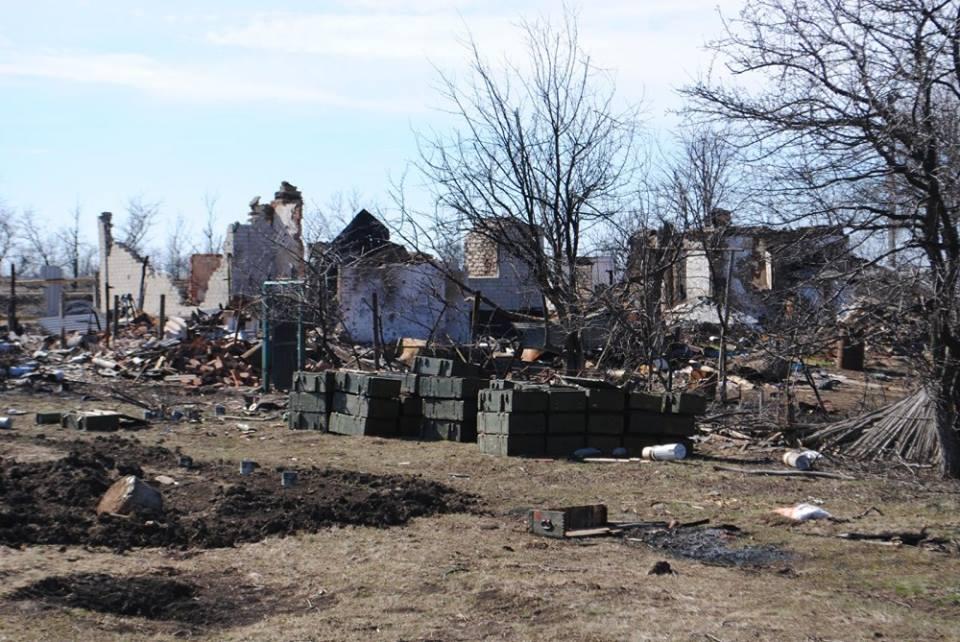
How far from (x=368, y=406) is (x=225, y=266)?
26418 mm

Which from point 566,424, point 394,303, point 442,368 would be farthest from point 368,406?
point 394,303

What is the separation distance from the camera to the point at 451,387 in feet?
47.8

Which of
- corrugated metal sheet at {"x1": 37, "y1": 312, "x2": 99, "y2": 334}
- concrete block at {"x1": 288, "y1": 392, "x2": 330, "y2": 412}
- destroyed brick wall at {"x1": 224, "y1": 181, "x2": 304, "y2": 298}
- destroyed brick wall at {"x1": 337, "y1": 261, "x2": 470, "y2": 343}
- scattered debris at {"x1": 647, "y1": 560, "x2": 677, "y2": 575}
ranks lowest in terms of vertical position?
scattered debris at {"x1": 647, "y1": 560, "x2": 677, "y2": 575}

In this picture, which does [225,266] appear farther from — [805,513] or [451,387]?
[805,513]

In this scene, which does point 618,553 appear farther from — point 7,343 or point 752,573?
point 7,343

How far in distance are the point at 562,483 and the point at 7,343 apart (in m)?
23.4

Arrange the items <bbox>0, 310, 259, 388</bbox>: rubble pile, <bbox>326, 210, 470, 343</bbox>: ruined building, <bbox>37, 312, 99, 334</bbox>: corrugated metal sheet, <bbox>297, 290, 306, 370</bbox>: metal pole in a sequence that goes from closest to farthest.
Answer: <bbox>297, 290, 306, 370</bbox>: metal pole
<bbox>0, 310, 259, 388</bbox>: rubble pile
<bbox>326, 210, 470, 343</bbox>: ruined building
<bbox>37, 312, 99, 334</bbox>: corrugated metal sheet

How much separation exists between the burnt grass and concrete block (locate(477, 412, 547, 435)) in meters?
1.86

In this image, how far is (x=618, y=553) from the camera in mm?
7930

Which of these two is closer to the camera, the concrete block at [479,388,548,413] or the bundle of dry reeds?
the bundle of dry reeds

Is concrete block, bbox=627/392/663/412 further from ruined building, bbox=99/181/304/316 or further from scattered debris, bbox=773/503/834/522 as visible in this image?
ruined building, bbox=99/181/304/316

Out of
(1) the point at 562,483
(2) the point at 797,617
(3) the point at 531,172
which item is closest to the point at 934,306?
(1) the point at 562,483

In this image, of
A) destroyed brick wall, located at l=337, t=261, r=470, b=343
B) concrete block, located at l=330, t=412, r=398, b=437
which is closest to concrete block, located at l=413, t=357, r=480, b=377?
concrete block, located at l=330, t=412, r=398, b=437

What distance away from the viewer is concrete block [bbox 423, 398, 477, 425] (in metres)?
14.4
